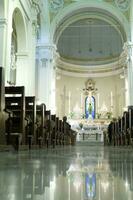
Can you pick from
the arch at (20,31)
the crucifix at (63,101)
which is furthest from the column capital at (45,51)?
the crucifix at (63,101)

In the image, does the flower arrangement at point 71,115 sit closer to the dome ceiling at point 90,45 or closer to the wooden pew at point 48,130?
the dome ceiling at point 90,45

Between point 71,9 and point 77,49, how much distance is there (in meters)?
6.75

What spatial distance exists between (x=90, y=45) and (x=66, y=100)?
444 centimetres

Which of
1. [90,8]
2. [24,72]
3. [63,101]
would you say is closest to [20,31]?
[24,72]

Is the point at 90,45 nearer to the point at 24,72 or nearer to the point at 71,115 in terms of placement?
the point at 71,115

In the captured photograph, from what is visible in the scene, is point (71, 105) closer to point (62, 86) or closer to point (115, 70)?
point (62, 86)

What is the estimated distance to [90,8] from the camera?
55.9ft

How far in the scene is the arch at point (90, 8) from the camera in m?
16.6

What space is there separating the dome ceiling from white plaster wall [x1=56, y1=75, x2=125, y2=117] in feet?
4.42

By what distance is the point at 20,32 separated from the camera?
10445mm

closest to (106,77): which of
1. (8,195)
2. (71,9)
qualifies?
(71,9)

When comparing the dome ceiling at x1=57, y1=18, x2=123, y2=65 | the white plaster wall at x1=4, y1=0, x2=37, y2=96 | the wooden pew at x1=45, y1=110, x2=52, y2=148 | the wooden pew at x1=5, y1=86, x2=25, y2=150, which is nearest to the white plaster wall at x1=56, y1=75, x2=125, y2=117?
the dome ceiling at x1=57, y1=18, x2=123, y2=65

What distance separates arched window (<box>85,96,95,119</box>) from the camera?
73.3 feet

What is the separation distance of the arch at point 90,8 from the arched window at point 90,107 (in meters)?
7.10
